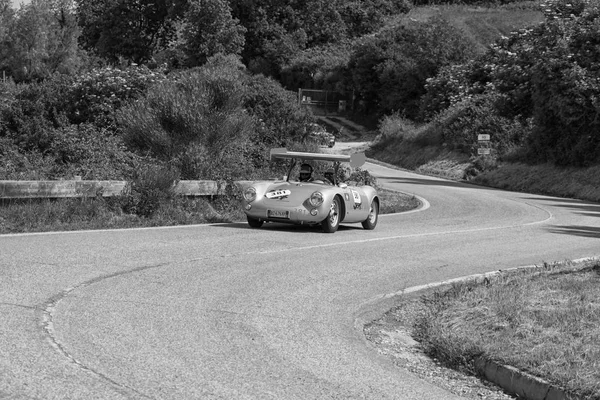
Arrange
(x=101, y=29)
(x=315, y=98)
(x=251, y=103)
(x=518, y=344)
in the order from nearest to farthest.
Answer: (x=518, y=344), (x=251, y=103), (x=315, y=98), (x=101, y=29)

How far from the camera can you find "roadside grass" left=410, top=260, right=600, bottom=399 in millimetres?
7148

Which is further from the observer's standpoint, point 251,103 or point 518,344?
point 251,103

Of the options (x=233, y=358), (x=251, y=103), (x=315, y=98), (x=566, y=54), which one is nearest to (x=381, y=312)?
(x=233, y=358)

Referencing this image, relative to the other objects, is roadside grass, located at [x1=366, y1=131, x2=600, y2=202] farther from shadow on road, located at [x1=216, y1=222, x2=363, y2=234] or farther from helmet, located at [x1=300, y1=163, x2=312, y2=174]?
helmet, located at [x1=300, y1=163, x2=312, y2=174]

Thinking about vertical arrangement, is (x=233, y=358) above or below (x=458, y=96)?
below

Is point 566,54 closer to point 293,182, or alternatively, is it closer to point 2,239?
point 293,182

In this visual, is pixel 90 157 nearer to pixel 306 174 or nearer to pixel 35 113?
pixel 306 174

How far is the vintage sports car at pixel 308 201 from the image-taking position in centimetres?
1630

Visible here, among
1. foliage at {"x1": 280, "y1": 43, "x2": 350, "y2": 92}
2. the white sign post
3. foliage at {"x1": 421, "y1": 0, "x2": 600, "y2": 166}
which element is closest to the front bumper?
foliage at {"x1": 421, "y1": 0, "x2": 600, "y2": 166}

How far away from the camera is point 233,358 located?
7.15 meters

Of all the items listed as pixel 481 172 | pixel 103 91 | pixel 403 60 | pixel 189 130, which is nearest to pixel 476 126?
pixel 481 172

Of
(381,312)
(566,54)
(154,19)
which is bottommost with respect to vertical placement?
(381,312)

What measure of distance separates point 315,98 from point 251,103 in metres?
49.8

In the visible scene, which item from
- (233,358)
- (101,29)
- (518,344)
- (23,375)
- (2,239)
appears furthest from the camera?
(101,29)
